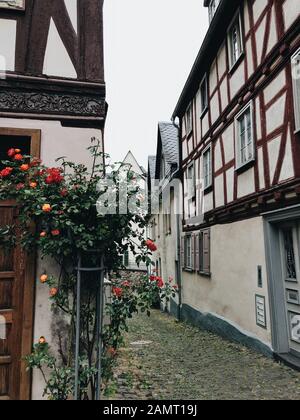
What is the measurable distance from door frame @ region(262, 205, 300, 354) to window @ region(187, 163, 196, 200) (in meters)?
5.73

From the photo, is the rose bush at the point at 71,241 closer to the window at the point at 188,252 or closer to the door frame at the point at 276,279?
the door frame at the point at 276,279

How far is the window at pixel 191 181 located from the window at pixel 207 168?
1.25m

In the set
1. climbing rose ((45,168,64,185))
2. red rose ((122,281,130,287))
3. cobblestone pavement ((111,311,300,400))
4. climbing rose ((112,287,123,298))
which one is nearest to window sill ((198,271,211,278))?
cobblestone pavement ((111,311,300,400))

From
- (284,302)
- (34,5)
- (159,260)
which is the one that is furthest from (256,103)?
(159,260)

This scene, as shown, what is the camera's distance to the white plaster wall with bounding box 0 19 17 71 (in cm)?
375

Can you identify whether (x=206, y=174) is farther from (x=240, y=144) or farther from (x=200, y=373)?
(x=200, y=373)

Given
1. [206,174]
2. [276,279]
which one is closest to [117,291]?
[276,279]

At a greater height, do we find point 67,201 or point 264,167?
point 264,167

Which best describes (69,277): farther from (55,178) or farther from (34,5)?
(34,5)

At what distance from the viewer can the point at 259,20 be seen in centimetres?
694

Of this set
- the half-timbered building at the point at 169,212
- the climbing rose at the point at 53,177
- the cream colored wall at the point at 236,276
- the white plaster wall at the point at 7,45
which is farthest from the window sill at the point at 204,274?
the white plaster wall at the point at 7,45

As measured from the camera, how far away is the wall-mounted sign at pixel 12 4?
3.77 meters

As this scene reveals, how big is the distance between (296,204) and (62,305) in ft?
12.4

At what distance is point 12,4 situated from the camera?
3809mm
